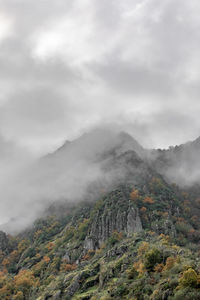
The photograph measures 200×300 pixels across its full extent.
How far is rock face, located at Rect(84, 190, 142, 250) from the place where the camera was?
479 ft

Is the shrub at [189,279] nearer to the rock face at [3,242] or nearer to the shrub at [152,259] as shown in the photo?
the shrub at [152,259]

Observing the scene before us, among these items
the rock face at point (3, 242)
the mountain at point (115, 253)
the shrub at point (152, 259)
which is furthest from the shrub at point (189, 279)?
the rock face at point (3, 242)

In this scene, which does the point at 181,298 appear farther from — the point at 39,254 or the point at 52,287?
the point at 39,254

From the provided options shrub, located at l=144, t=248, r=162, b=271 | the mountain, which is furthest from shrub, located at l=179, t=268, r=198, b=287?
shrub, located at l=144, t=248, r=162, b=271

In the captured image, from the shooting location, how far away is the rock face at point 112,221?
479 ft

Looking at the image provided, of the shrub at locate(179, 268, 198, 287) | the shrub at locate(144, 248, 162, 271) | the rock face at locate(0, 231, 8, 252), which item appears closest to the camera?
the shrub at locate(179, 268, 198, 287)

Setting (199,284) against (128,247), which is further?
(128,247)

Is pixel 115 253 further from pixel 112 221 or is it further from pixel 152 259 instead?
pixel 112 221

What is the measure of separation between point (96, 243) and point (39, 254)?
37.4 metres

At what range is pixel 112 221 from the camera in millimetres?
155750

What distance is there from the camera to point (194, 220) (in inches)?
6811

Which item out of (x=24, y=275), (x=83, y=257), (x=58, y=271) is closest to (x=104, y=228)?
(x=83, y=257)

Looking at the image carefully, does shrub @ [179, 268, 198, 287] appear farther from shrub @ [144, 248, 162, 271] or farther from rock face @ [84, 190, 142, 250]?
rock face @ [84, 190, 142, 250]

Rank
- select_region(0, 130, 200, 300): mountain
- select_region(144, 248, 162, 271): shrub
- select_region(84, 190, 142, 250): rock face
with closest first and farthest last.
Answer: select_region(0, 130, 200, 300): mountain → select_region(144, 248, 162, 271): shrub → select_region(84, 190, 142, 250): rock face
